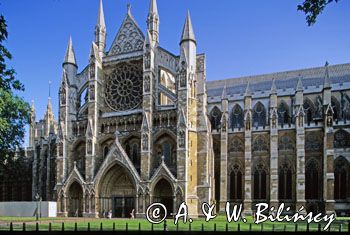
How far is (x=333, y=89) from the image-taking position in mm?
49094

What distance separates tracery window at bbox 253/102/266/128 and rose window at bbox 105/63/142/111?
16.2 m

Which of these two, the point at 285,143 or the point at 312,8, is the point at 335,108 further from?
the point at 312,8

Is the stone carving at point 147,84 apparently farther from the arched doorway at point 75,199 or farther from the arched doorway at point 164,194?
the arched doorway at point 75,199

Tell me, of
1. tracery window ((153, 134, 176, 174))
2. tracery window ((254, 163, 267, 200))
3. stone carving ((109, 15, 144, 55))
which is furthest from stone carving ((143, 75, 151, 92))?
tracery window ((254, 163, 267, 200))

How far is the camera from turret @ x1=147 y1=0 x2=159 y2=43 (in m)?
42.5

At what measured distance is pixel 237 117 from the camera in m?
52.5

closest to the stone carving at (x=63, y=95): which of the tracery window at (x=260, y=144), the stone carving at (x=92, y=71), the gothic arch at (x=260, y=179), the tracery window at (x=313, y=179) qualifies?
the stone carving at (x=92, y=71)

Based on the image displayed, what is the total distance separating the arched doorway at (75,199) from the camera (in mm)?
42969

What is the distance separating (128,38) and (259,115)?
736 inches

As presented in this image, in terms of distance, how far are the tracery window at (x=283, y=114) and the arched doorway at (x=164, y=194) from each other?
1758cm

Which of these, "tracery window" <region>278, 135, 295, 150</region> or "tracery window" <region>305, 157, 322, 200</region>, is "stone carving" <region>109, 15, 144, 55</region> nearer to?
"tracery window" <region>278, 135, 295, 150</region>

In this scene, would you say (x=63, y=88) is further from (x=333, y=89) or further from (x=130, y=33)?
(x=333, y=89)

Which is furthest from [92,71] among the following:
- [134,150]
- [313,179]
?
[313,179]

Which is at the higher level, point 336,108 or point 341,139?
point 336,108
